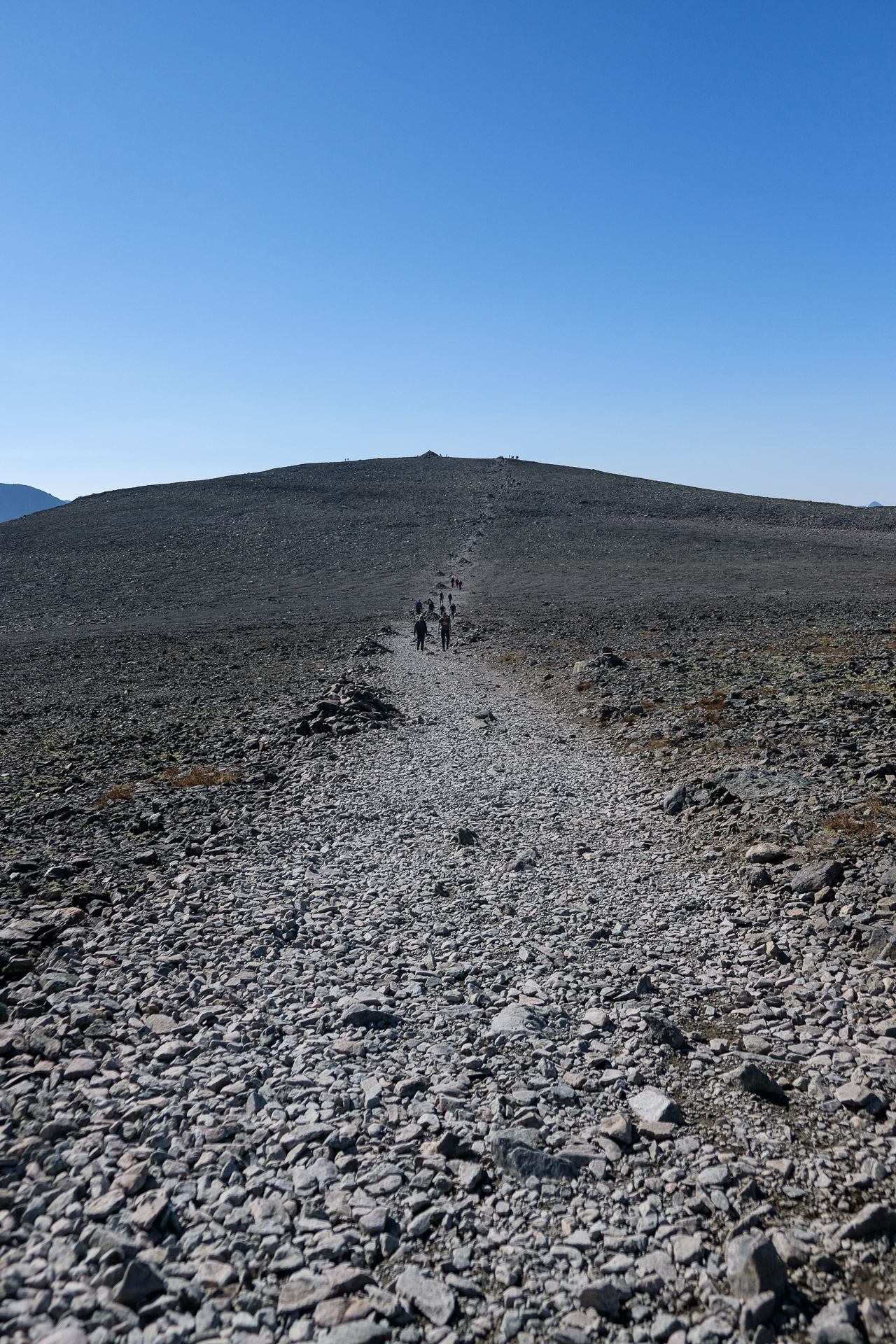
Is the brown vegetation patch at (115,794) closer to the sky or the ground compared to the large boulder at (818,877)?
closer to the ground

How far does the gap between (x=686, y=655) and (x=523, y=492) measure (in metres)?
96.8

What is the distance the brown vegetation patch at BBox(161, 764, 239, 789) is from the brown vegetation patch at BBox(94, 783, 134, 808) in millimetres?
915

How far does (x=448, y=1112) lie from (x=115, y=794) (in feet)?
42.4

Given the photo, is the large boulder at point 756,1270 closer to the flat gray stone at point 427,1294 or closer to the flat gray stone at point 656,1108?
the flat gray stone at point 656,1108

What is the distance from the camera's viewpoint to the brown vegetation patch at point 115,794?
55.3 ft

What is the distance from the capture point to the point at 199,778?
18.4 meters

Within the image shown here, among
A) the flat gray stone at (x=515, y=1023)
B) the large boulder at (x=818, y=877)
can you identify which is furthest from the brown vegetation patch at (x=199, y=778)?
the large boulder at (x=818, y=877)

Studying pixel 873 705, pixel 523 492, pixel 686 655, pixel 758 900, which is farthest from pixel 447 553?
pixel 758 900

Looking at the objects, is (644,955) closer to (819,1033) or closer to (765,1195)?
(819,1033)

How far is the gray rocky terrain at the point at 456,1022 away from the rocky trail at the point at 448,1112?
0.03m

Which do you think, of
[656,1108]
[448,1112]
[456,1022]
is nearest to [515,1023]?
[456,1022]

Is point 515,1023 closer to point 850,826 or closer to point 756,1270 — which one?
point 756,1270

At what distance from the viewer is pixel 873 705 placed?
64.5 ft

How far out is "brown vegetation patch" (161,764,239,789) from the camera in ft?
59.3
